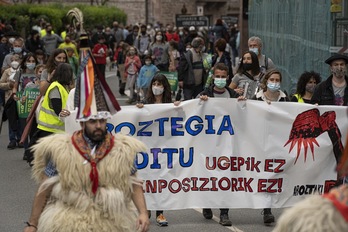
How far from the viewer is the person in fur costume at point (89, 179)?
6680mm

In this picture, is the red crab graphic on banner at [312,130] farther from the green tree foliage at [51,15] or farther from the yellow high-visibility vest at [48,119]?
the green tree foliage at [51,15]

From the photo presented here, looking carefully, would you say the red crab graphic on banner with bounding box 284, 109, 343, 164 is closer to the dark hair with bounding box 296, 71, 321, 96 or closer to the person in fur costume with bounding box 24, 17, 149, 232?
the dark hair with bounding box 296, 71, 321, 96

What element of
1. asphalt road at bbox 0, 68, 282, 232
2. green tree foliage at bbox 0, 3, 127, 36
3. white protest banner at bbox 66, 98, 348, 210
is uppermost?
green tree foliage at bbox 0, 3, 127, 36

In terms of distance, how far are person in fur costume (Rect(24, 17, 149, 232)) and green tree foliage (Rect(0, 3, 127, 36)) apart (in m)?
31.5

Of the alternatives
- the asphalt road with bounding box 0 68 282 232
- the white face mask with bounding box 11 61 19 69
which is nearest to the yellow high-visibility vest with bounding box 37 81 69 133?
the asphalt road with bounding box 0 68 282 232

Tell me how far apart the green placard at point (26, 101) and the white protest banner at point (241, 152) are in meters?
5.07

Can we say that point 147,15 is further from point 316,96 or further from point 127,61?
point 316,96

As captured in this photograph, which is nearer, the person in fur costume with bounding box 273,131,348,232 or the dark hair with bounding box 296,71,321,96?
the person in fur costume with bounding box 273,131,348,232

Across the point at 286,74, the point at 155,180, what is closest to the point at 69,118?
the point at 155,180

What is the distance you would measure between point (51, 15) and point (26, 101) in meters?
30.1

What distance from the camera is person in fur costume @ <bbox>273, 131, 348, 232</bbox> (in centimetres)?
497

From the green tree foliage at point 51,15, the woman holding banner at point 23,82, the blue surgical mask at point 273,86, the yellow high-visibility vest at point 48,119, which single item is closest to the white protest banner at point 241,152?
the blue surgical mask at point 273,86

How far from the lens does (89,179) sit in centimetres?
670

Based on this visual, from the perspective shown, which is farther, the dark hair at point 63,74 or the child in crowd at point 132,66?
the child in crowd at point 132,66
